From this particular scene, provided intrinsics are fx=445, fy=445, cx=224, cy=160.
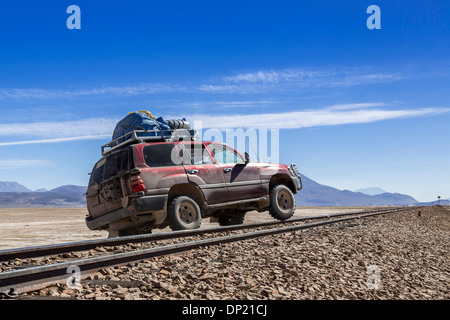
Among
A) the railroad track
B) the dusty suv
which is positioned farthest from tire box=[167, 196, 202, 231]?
the railroad track

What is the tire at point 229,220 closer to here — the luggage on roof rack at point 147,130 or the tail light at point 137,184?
the luggage on roof rack at point 147,130

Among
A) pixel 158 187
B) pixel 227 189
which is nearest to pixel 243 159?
pixel 227 189

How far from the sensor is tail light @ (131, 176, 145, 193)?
8.97m

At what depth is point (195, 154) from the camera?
10.3 metres

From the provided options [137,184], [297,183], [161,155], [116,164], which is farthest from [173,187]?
[297,183]

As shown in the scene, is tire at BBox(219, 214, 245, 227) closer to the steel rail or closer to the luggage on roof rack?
the luggage on roof rack

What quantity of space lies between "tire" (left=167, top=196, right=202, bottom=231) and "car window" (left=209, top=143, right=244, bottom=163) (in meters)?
1.43

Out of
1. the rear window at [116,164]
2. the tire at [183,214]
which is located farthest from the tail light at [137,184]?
the tire at [183,214]

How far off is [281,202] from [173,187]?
3422mm

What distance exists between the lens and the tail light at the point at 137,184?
8.97 meters

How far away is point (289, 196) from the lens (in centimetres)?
1191

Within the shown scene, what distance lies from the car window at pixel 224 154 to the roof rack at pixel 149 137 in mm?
567

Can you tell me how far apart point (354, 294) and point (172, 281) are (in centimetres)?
210
